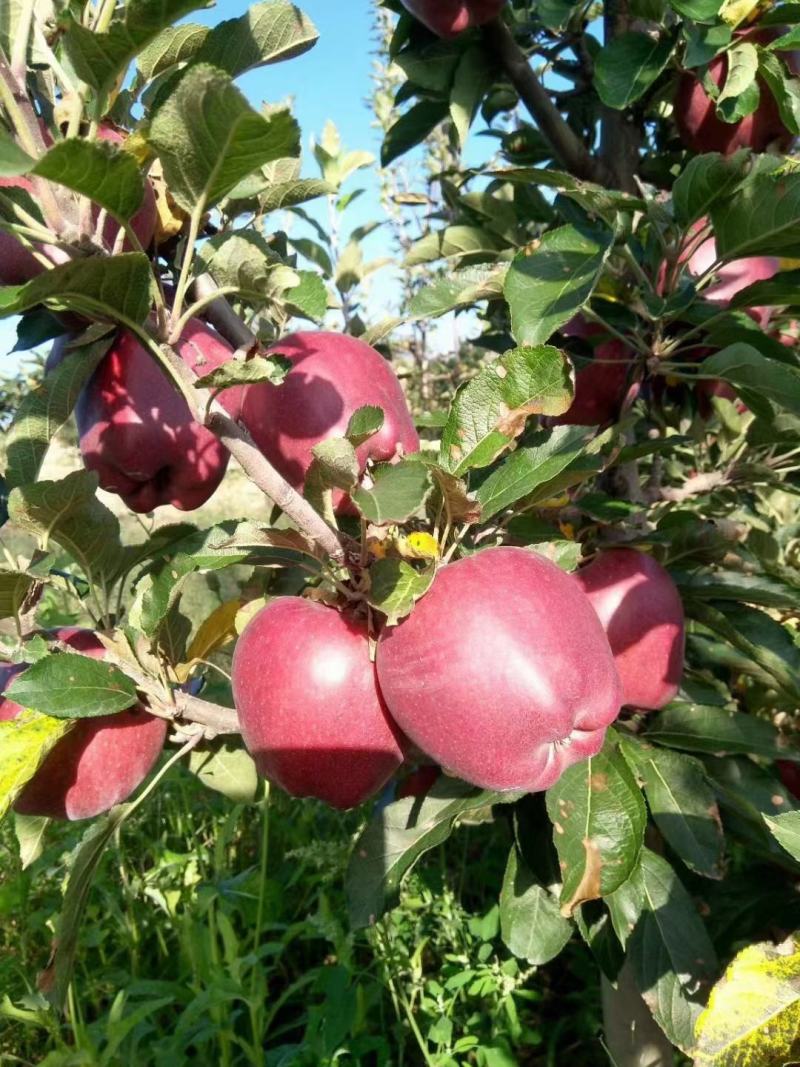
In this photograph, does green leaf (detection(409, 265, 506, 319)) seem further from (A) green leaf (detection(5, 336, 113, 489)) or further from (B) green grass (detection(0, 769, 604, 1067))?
(B) green grass (detection(0, 769, 604, 1067))

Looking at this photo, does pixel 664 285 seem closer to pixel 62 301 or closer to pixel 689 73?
pixel 689 73

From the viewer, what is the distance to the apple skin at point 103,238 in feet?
2.48

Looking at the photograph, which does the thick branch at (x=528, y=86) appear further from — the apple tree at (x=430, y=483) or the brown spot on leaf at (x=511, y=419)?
the brown spot on leaf at (x=511, y=419)

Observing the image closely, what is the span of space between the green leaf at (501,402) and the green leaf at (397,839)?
414 mm

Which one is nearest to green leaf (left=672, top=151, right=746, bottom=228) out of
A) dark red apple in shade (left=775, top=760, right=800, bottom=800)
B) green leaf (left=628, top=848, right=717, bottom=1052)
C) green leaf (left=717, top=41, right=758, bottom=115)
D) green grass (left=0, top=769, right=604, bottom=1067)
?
green leaf (left=717, top=41, right=758, bottom=115)

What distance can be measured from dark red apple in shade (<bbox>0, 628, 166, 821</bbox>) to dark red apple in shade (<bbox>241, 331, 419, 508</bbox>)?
33 centimetres

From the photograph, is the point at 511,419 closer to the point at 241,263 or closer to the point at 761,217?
the point at 241,263

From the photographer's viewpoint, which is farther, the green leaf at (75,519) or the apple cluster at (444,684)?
the green leaf at (75,519)

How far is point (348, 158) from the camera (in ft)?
4.24

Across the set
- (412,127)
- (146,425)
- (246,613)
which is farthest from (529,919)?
(412,127)

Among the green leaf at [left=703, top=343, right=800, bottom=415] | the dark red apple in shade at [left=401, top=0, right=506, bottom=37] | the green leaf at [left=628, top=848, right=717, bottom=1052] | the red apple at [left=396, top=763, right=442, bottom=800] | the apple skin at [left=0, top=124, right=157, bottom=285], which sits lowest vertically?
the green leaf at [left=628, top=848, right=717, bottom=1052]

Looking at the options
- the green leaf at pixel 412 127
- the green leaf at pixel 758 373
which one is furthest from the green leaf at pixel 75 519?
the green leaf at pixel 412 127

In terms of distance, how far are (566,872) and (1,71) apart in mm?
816

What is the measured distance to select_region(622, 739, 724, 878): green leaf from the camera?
3.19 ft
